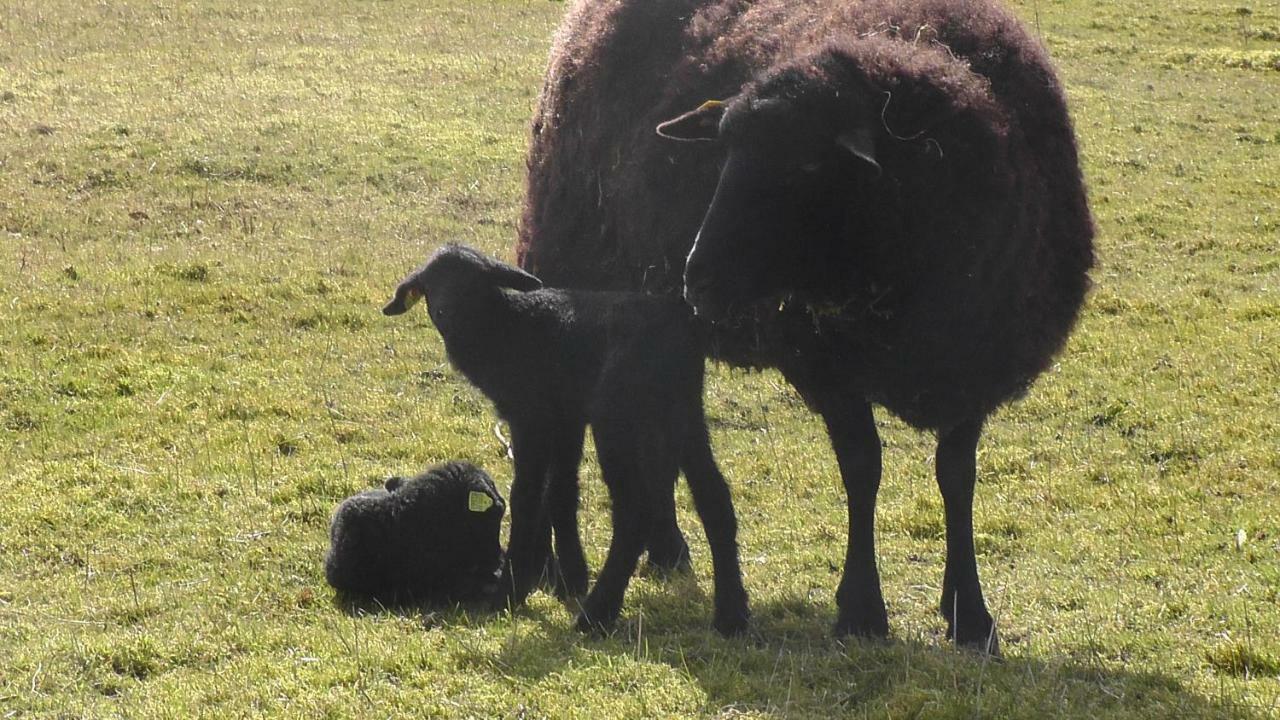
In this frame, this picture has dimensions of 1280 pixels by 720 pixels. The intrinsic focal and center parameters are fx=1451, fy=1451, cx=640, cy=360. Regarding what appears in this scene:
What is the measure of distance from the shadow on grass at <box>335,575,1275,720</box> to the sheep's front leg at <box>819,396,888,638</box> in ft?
0.56

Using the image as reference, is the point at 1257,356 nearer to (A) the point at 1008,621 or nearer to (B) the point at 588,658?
(A) the point at 1008,621

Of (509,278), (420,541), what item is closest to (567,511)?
(420,541)

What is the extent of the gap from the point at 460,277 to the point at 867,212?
7.06 ft

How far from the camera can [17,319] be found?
12398 mm

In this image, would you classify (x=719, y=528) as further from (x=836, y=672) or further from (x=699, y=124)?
(x=699, y=124)

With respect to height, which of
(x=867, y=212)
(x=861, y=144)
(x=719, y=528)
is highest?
(x=861, y=144)

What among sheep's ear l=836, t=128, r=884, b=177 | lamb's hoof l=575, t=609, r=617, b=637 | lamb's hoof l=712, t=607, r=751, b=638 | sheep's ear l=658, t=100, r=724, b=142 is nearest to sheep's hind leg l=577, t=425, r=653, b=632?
lamb's hoof l=575, t=609, r=617, b=637

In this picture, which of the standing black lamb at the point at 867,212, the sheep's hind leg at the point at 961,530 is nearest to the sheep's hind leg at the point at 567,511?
the standing black lamb at the point at 867,212

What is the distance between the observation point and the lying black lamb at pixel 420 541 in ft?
23.2

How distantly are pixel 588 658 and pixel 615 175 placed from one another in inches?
117

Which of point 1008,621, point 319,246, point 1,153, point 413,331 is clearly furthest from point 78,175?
point 1008,621

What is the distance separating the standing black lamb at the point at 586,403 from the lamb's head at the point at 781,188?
0.61 m

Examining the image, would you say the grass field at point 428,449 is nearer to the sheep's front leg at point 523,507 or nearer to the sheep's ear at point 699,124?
the sheep's front leg at point 523,507

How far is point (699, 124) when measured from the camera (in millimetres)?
6543
